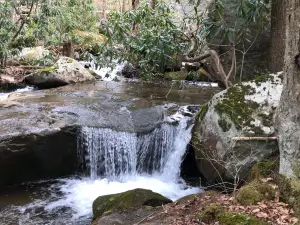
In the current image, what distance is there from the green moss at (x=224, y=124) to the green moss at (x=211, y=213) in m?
2.25

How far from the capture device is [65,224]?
5.71 metres

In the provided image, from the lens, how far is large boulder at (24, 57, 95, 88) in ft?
39.0

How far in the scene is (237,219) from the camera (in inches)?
134

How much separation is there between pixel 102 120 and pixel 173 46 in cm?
221

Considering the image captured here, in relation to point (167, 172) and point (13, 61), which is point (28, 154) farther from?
point (13, 61)

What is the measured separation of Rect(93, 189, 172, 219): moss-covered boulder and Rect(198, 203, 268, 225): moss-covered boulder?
1.32 meters

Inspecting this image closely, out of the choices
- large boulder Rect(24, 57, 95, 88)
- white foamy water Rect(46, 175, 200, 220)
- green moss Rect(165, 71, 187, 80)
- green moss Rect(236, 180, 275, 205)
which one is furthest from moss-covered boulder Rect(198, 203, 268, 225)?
green moss Rect(165, 71, 187, 80)

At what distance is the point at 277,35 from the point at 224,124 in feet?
9.21

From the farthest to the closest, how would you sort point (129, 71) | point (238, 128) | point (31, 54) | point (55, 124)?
1. point (129, 71)
2. point (31, 54)
3. point (55, 124)
4. point (238, 128)

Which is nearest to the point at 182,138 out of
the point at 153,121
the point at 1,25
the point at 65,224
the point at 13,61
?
the point at 153,121

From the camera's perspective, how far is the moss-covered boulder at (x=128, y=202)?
4812 millimetres

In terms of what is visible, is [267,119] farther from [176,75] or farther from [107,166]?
[176,75]

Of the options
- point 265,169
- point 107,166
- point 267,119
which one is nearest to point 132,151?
point 107,166

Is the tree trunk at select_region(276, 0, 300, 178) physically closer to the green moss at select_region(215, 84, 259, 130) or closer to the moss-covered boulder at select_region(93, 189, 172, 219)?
the moss-covered boulder at select_region(93, 189, 172, 219)
